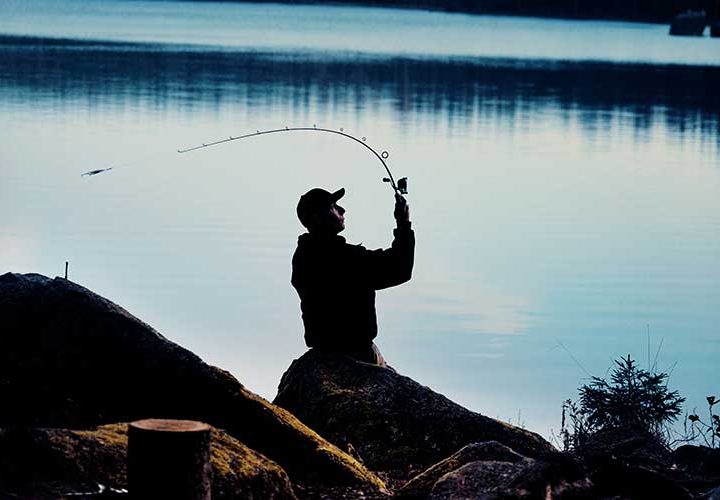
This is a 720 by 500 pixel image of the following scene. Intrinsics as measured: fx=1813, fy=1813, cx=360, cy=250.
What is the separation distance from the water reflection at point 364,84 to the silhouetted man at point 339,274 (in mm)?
30478

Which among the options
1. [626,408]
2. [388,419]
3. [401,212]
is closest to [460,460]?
[388,419]

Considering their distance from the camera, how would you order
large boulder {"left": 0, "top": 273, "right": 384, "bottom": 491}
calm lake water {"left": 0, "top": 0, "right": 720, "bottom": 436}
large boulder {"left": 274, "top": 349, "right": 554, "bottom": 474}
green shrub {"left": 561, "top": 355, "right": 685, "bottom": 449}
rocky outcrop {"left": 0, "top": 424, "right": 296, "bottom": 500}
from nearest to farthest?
rocky outcrop {"left": 0, "top": 424, "right": 296, "bottom": 500} < large boulder {"left": 0, "top": 273, "right": 384, "bottom": 491} < large boulder {"left": 274, "top": 349, "right": 554, "bottom": 474} < green shrub {"left": 561, "top": 355, "right": 685, "bottom": 449} < calm lake water {"left": 0, "top": 0, "right": 720, "bottom": 436}

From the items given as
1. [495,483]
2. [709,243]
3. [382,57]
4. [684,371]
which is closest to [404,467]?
[495,483]

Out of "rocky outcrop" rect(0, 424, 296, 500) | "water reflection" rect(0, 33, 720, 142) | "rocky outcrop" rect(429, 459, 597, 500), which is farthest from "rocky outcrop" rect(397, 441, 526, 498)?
"water reflection" rect(0, 33, 720, 142)

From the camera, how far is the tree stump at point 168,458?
17.1 ft

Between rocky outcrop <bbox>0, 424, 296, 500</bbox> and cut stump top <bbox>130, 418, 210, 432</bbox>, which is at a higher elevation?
cut stump top <bbox>130, 418, 210, 432</bbox>

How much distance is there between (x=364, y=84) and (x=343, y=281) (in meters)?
45.7

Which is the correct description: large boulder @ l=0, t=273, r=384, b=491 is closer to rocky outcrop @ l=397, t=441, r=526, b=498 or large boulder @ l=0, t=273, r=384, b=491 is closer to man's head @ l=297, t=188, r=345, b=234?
rocky outcrop @ l=397, t=441, r=526, b=498

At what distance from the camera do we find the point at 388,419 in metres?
8.19

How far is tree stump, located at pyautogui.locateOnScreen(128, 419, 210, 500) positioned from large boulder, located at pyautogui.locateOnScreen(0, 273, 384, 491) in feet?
5.24

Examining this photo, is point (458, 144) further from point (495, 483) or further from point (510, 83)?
point (495, 483)

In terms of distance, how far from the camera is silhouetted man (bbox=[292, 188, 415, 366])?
8.56 metres

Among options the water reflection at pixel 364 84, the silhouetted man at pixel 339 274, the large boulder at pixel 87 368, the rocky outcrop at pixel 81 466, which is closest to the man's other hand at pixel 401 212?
the silhouetted man at pixel 339 274

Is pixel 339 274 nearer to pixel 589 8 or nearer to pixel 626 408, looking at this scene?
pixel 626 408
